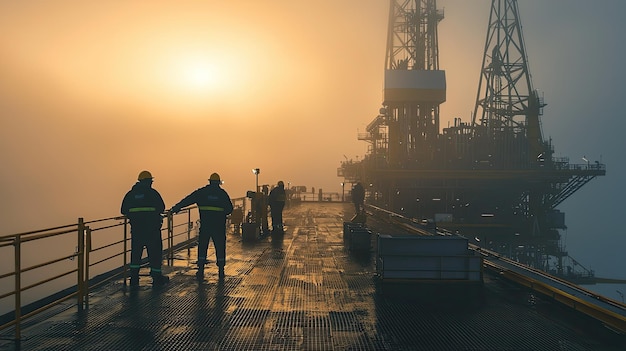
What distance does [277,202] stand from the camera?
20062 millimetres

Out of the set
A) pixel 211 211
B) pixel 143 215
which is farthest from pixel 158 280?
pixel 211 211

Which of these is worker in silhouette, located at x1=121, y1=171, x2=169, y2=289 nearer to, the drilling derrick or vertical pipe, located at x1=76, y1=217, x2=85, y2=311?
vertical pipe, located at x1=76, y1=217, x2=85, y2=311

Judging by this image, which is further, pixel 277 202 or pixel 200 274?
pixel 277 202

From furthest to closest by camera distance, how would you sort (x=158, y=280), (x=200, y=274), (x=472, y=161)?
(x=472, y=161) → (x=200, y=274) → (x=158, y=280)

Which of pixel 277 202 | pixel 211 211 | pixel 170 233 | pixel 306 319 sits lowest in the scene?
pixel 306 319

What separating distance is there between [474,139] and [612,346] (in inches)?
2252

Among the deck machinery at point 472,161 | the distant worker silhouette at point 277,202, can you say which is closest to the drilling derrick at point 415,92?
the deck machinery at point 472,161

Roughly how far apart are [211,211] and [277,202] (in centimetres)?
983

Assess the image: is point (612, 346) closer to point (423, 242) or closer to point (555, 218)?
point (423, 242)

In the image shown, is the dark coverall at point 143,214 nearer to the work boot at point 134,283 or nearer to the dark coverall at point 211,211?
the work boot at point 134,283

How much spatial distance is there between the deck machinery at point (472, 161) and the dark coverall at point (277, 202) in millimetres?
30454

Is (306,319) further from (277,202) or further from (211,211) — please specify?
(277,202)

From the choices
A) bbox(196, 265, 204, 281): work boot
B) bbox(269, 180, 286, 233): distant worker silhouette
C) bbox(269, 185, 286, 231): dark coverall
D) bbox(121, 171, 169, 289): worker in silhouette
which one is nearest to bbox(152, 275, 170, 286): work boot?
bbox(121, 171, 169, 289): worker in silhouette

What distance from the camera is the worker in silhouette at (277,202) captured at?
19578mm
